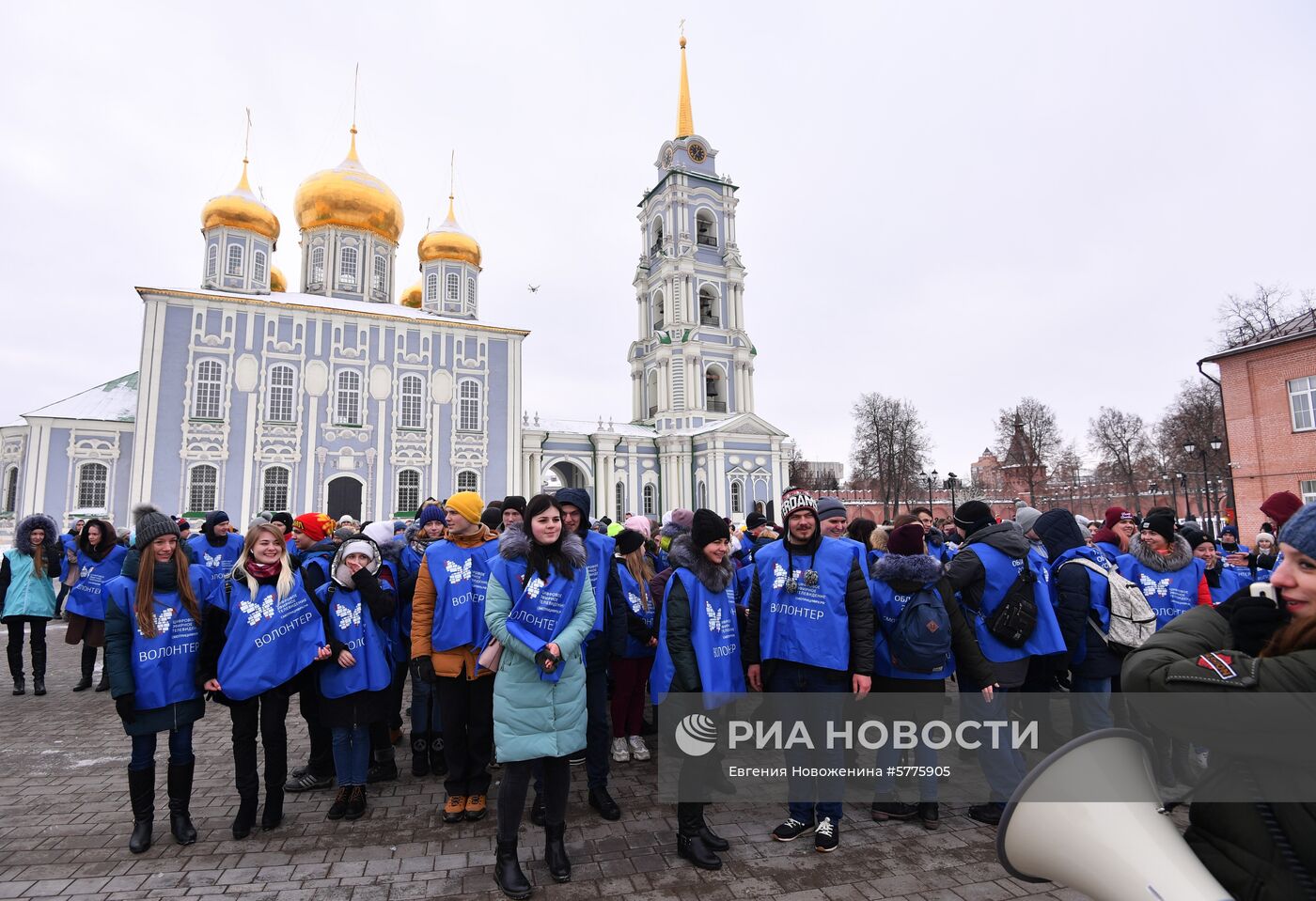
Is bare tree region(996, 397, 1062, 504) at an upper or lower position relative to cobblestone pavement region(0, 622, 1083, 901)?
upper

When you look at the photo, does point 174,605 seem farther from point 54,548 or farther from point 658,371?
point 658,371

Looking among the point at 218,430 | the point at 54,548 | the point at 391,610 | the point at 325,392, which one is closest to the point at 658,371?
the point at 325,392

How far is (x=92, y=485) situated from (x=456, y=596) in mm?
31859

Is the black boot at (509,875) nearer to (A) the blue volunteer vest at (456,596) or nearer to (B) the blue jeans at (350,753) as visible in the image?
(A) the blue volunteer vest at (456,596)

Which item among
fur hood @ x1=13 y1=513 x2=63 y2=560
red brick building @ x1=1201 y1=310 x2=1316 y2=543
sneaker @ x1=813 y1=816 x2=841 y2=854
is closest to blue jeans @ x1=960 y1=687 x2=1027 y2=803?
sneaker @ x1=813 y1=816 x2=841 y2=854

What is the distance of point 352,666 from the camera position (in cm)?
443

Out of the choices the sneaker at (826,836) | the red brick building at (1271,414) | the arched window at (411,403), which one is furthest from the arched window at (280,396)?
the red brick building at (1271,414)

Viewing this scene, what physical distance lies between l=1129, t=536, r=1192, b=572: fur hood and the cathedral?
2978 cm

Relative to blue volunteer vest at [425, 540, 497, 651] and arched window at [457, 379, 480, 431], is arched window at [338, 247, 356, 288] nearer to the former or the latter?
arched window at [457, 379, 480, 431]

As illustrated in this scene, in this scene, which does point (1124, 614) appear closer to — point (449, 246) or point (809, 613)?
point (809, 613)

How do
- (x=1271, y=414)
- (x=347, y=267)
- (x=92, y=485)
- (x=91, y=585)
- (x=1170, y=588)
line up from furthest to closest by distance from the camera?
(x=347, y=267)
(x=92, y=485)
(x=1271, y=414)
(x=91, y=585)
(x=1170, y=588)

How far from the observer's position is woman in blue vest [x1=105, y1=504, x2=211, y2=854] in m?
3.84

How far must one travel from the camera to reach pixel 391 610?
4.64 m

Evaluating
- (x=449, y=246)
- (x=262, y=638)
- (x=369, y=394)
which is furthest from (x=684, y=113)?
(x=262, y=638)
